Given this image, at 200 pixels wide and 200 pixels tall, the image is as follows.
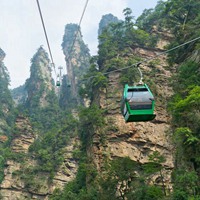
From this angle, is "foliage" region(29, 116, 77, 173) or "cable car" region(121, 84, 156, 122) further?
"foliage" region(29, 116, 77, 173)

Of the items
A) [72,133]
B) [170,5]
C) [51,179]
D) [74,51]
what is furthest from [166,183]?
[74,51]

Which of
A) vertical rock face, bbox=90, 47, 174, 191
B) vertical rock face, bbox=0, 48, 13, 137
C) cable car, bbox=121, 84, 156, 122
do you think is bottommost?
cable car, bbox=121, 84, 156, 122

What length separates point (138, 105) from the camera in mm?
6898

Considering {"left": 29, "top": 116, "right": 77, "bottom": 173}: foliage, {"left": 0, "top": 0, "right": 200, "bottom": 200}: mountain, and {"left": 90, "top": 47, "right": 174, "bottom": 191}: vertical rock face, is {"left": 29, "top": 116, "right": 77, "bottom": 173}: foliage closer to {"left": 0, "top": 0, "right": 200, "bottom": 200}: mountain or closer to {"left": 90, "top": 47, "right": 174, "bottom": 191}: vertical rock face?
{"left": 0, "top": 0, "right": 200, "bottom": 200}: mountain

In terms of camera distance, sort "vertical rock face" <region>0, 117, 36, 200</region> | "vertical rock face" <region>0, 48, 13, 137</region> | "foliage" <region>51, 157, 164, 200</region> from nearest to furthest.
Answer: "foliage" <region>51, 157, 164, 200</region>, "vertical rock face" <region>0, 117, 36, 200</region>, "vertical rock face" <region>0, 48, 13, 137</region>

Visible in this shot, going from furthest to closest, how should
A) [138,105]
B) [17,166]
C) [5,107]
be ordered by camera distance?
[5,107]
[17,166]
[138,105]

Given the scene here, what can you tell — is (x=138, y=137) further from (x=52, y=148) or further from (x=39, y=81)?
(x=39, y=81)

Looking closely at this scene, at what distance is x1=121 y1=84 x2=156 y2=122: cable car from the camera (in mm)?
6852

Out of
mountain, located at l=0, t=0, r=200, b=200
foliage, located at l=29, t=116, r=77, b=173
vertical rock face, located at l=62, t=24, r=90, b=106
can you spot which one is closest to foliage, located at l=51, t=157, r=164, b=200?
mountain, located at l=0, t=0, r=200, b=200

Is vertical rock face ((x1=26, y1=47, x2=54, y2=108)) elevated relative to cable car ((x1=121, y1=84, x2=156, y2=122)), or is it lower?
elevated

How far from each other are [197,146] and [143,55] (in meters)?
17.0

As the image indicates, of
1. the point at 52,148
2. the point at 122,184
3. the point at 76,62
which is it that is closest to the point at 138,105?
the point at 122,184

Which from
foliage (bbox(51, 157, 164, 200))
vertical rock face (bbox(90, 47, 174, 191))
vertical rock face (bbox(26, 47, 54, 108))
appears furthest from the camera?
vertical rock face (bbox(26, 47, 54, 108))

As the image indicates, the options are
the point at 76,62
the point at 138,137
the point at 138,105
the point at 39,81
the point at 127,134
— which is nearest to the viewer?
the point at 138,105
